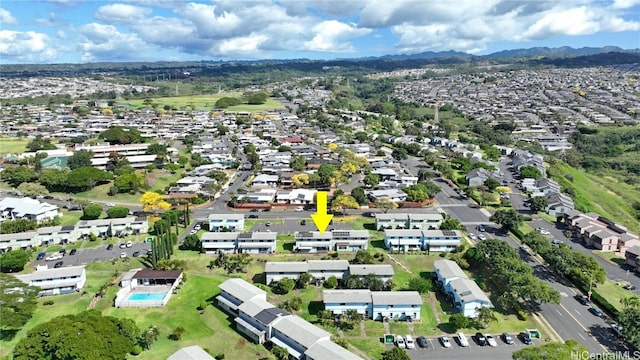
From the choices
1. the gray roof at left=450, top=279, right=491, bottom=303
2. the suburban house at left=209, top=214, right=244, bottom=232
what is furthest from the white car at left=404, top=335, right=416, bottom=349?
the suburban house at left=209, top=214, right=244, bottom=232

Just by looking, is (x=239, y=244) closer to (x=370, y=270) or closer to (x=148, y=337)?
(x=370, y=270)

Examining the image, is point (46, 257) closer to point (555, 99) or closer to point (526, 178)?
point (526, 178)

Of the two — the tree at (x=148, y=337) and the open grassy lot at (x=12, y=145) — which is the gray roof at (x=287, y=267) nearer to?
the tree at (x=148, y=337)

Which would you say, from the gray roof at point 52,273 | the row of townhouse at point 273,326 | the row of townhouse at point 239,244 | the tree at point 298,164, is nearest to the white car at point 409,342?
the row of townhouse at point 273,326

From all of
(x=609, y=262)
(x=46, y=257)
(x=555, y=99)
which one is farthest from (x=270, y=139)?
(x=555, y=99)

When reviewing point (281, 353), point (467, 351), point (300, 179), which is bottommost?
point (467, 351)

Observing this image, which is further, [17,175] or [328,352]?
[17,175]

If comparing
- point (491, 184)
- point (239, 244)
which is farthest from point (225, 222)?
point (491, 184)
